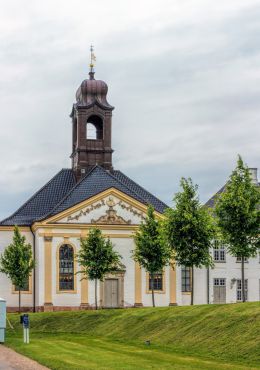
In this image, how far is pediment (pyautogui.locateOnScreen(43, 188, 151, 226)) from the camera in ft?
218

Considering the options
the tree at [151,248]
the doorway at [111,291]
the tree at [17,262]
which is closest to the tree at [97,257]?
the tree at [151,248]

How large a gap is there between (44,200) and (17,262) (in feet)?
34.4

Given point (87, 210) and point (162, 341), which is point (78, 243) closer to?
point (87, 210)

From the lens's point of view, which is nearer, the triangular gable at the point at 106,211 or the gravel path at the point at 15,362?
the gravel path at the point at 15,362

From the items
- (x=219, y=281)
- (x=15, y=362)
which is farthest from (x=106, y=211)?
(x=15, y=362)

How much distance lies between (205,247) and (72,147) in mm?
27726

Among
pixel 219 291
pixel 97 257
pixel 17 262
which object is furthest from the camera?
pixel 219 291

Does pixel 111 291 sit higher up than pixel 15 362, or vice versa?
pixel 111 291

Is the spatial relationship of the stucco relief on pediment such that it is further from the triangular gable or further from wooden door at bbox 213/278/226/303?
wooden door at bbox 213/278/226/303

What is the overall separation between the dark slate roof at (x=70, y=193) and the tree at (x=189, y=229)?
593 inches

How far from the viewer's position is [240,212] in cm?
4719

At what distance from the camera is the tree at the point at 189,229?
52094 millimetres

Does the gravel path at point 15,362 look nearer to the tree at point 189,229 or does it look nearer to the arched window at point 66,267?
the tree at point 189,229

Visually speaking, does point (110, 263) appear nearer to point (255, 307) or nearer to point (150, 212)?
point (150, 212)
